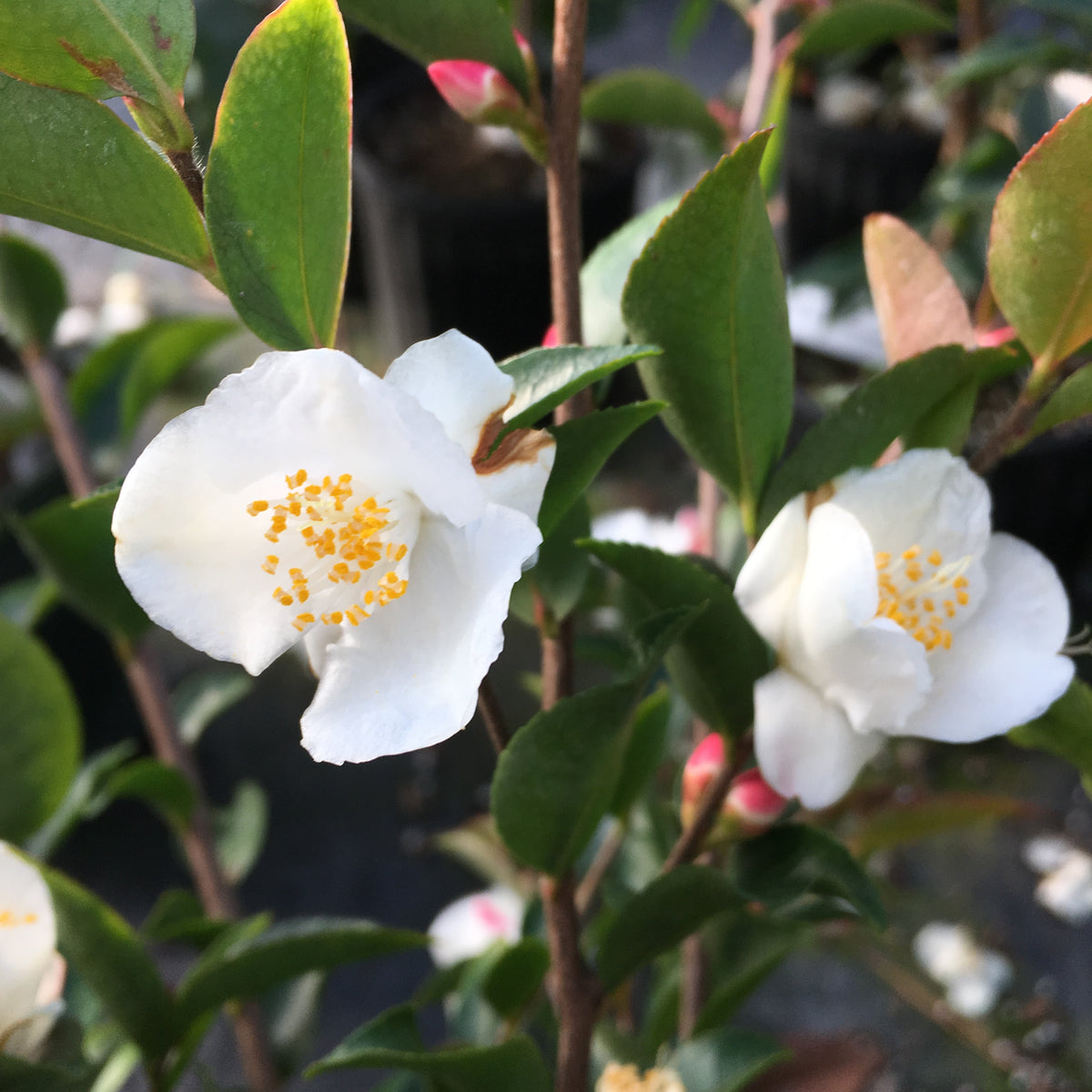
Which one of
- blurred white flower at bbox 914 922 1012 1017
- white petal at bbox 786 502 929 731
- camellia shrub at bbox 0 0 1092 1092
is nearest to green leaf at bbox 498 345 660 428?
camellia shrub at bbox 0 0 1092 1092

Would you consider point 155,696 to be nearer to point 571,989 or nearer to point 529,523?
point 571,989

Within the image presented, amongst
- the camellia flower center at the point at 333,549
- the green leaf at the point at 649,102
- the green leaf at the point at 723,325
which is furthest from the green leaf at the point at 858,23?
the camellia flower center at the point at 333,549

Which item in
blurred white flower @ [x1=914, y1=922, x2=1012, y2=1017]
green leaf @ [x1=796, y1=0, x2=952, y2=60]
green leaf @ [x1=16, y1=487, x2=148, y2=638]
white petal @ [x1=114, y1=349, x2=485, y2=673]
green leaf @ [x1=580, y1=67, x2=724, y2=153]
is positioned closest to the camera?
white petal @ [x1=114, y1=349, x2=485, y2=673]

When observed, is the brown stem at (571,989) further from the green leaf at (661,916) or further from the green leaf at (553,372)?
the green leaf at (553,372)

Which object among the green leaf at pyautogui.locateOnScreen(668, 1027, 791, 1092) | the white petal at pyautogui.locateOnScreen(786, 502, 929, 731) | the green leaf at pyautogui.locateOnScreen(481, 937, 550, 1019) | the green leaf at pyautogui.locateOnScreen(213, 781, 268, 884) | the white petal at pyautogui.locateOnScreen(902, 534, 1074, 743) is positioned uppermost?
the white petal at pyautogui.locateOnScreen(786, 502, 929, 731)

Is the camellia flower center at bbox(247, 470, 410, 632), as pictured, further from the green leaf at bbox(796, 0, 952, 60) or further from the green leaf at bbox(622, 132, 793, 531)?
the green leaf at bbox(796, 0, 952, 60)

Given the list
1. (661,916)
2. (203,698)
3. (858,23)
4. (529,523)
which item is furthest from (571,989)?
(858,23)
